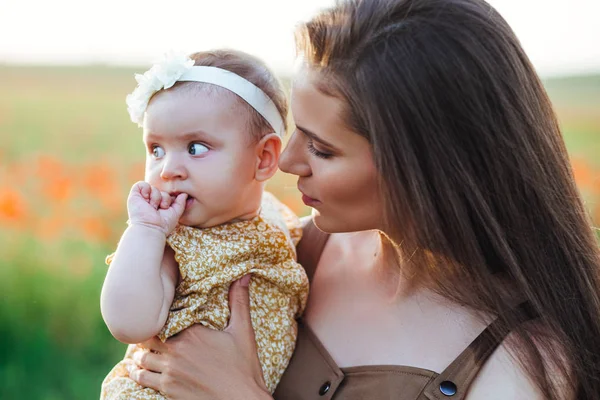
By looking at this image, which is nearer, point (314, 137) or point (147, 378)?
point (314, 137)

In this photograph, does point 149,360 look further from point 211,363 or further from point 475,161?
point 475,161

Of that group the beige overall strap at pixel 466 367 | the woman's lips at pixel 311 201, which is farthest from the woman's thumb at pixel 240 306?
the beige overall strap at pixel 466 367

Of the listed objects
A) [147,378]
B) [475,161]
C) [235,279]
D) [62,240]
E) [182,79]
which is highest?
[182,79]

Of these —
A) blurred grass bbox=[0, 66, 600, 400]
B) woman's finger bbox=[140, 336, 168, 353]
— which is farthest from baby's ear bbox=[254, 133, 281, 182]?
blurred grass bbox=[0, 66, 600, 400]

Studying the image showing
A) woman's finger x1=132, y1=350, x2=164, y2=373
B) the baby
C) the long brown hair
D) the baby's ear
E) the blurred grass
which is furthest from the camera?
the blurred grass

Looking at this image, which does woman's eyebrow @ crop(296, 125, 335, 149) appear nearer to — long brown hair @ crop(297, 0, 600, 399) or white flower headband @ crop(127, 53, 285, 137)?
long brown hair @ crop(297, 0, 600, 399)

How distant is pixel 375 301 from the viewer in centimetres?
211

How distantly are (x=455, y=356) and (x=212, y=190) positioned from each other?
0.77 metres

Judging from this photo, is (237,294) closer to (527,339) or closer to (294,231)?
(294,231)

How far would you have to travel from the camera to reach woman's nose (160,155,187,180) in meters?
1.97

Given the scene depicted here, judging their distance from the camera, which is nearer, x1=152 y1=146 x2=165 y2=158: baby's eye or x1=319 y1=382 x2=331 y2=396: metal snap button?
x1=319 y1=382 x2=331 y2=396: metal snap button

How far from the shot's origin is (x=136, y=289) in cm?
182

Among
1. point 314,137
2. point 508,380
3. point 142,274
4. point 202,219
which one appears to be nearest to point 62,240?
point 202,219

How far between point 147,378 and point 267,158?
70cm
